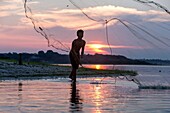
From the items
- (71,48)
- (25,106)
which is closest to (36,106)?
(25,106)

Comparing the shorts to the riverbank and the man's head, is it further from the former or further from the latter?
the riverbank

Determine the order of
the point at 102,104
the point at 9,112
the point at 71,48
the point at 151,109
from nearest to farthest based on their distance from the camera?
1. the point at 9,112
2. the point at 151,109
3. the point at 102,104
4. the point at 71,48

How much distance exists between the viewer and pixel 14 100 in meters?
14.4

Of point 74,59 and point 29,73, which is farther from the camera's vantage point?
point 29,73

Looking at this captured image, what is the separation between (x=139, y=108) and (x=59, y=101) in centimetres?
251

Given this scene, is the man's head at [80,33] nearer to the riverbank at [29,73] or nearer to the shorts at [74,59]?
the shorts at [74,59]

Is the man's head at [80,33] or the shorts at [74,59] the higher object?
the man's head at [80,33]

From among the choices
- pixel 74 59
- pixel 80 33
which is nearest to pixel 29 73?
pixel 74 59

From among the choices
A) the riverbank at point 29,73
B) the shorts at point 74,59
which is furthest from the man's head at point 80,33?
the riverbank at point 29,73

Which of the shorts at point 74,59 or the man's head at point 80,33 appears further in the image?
the shorts at point 74,59

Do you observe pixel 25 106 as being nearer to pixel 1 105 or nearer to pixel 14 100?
pixel 1 105

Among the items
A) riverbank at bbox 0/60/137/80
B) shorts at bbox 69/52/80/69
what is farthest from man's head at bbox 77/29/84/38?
riverbank at bbox 0/60/137/80

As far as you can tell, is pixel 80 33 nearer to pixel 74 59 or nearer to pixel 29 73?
pixel 74 59

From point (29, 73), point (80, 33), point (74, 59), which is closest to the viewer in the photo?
point (80, 33)
